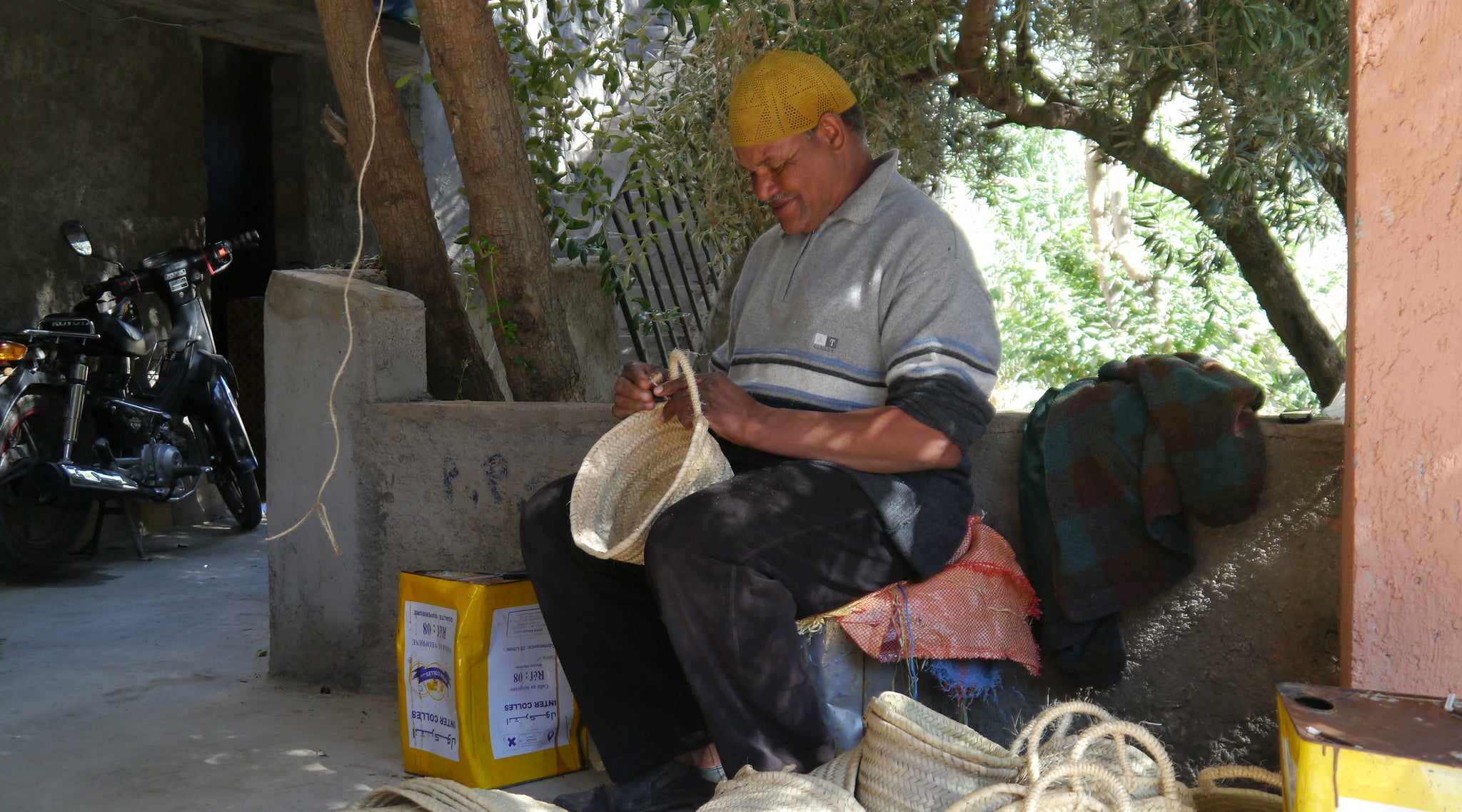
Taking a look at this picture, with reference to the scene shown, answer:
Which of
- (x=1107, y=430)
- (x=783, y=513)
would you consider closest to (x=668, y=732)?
(x=783, y=513)

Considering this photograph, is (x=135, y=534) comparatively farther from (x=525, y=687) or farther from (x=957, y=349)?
(x=957, y=349)

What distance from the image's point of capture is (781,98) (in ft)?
8.20

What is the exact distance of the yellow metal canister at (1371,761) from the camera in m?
1.32

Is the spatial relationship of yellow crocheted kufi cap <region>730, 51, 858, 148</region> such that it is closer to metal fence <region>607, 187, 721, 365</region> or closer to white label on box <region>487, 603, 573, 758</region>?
white label on box <region>487, 603, 573, 758</region>

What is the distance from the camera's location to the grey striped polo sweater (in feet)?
7.41

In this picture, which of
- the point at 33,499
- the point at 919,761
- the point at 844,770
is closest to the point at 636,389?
the point at 844,770

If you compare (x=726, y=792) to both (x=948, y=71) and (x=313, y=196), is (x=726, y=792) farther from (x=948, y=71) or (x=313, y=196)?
(x=313, y=196)

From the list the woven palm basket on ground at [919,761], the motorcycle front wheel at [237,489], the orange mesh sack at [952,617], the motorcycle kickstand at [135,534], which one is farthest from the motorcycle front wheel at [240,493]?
the woven palm basket on ground at [919,761]

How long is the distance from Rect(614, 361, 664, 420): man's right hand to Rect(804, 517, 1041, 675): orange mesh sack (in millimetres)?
569

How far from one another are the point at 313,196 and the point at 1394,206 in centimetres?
635

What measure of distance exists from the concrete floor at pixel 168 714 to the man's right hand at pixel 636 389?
884mm

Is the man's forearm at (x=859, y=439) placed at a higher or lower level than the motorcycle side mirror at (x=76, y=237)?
lower

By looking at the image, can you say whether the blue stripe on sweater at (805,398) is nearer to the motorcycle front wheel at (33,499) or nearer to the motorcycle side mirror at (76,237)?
the motorcycle front wheel at (33,499)

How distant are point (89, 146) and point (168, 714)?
3816mm
